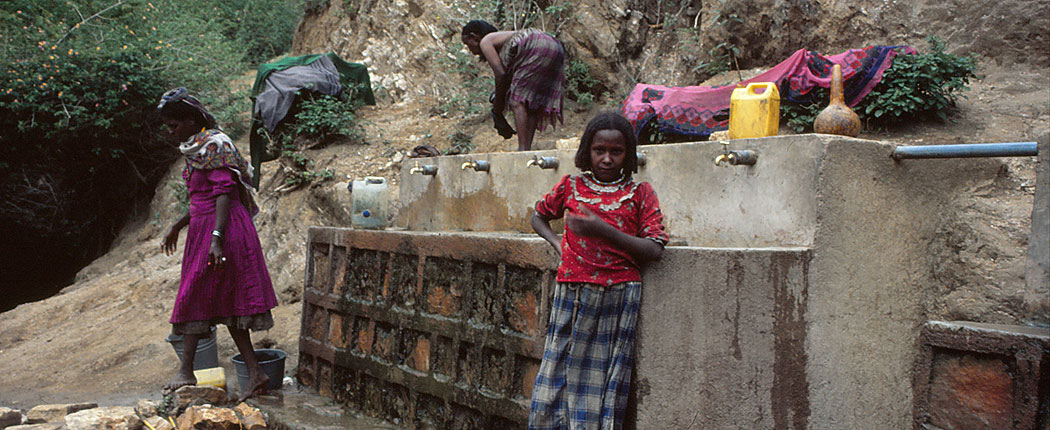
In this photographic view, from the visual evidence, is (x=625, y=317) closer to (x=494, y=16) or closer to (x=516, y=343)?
(x=516, y=343)

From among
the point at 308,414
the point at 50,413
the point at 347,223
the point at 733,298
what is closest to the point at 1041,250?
the point at 733,298

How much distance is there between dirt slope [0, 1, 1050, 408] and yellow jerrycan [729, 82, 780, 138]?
2.80 feet

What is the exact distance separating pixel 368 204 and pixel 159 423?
1756 millimetres

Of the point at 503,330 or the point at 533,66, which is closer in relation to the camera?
the point at 503,330

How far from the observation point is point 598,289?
2621 mm

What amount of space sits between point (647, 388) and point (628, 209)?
0.70 m

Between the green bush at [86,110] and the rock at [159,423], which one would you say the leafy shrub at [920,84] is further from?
the green bush at [86,110]

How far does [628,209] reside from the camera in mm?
2609

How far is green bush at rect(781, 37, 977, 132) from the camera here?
6125 mm

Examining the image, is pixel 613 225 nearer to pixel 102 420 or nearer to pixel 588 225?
pixel 588 225

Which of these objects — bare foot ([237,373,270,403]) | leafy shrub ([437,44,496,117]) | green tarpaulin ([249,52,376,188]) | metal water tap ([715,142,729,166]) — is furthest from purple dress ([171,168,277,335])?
leafy shrub ([437,44,496,117])

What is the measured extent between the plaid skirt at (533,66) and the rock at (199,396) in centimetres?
257

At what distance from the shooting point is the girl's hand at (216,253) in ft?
13.6

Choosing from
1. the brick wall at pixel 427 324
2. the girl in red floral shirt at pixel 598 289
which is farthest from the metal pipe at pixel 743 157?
the brick wall at pixel 427 324
